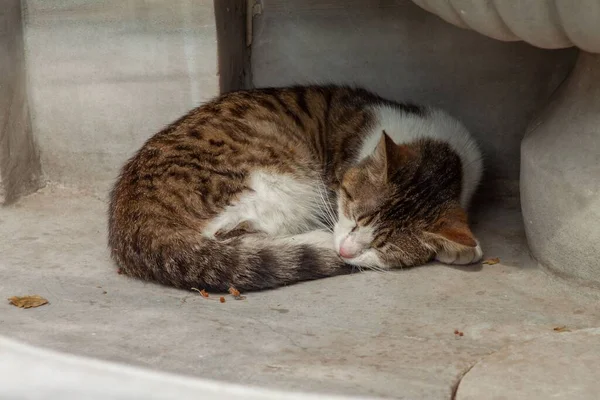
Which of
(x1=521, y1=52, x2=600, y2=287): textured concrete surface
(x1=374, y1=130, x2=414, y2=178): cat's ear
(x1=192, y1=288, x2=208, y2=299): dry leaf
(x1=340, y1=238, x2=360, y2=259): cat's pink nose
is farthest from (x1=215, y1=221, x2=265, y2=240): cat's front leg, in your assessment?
(x1=521, y1=52, x2=600, y2=287): textured concrete surface

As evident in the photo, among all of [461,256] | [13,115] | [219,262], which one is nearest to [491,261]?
[461,256]

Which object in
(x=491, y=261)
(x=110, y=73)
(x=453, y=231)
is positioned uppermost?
(x=110, y=73)

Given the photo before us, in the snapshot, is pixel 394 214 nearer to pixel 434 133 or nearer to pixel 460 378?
pixel 434 133

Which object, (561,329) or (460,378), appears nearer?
(460,378)

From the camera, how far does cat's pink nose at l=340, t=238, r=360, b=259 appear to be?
11.7 ft

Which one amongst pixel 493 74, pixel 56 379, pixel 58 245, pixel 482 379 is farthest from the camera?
pixel 493 74

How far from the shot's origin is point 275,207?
3.70 m

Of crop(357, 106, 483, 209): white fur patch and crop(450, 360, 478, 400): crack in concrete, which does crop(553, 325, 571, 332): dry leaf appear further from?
crop(357, 106, 483, 209): white fur patch

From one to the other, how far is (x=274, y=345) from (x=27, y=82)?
7.39 ft

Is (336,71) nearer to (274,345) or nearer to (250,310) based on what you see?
(250,310)

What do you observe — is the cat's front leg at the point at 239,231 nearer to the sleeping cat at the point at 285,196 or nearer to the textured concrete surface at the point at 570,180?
the sleeping cat at the point at 285,196

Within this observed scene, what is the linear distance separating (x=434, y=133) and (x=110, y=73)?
1639 mm

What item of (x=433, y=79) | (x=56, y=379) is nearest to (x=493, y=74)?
(x=433, y=79)

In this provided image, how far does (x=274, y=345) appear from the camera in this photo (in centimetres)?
291
